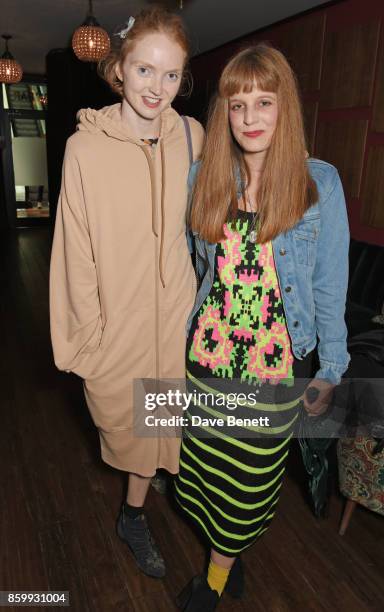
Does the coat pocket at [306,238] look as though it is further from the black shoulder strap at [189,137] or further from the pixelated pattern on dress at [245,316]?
the black shoulder strap at [189,137]

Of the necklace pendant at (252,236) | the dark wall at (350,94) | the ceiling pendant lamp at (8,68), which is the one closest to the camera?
the necklace pendant at (252,236)

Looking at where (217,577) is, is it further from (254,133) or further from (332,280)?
(254,133)

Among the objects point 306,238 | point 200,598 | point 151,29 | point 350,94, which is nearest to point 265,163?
point 306,238

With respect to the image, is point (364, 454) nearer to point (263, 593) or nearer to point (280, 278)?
point (263, 593)

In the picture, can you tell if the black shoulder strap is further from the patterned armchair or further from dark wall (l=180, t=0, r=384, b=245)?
dark wall (l=180, t=0, r=384, b=245)

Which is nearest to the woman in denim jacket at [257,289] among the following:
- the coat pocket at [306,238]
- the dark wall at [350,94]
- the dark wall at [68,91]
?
→ the coat pocket at [306,238]

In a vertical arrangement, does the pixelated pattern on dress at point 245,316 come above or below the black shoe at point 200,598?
above

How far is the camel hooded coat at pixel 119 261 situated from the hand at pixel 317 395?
397 mm

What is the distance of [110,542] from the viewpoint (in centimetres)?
189

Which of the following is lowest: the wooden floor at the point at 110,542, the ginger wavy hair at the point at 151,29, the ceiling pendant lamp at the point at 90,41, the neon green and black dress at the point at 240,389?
the wooden floor at the point at 110,542

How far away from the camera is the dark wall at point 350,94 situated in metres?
3.39

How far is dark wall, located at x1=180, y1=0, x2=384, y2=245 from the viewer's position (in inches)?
133

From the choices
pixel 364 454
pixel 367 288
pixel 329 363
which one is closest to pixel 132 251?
pixel 329 363

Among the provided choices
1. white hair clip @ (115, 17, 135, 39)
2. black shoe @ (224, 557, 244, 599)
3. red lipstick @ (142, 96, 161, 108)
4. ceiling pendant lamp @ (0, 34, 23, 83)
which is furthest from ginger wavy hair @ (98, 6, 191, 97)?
ceiling pendant lamp @ (0, 34, 23, 83)
